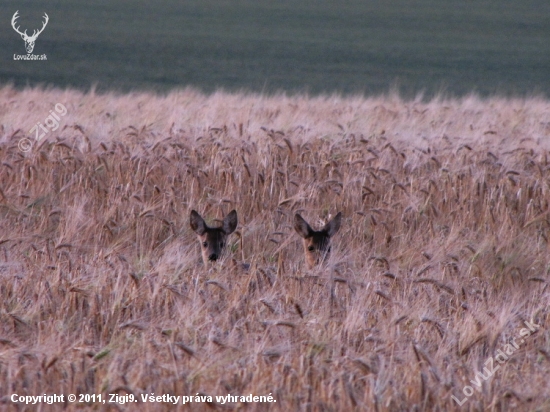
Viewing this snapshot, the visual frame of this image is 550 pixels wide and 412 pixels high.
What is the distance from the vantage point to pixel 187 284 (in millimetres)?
5191

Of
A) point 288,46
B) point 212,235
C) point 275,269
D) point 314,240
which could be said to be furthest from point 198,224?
point 288,46

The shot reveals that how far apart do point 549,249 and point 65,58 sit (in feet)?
140

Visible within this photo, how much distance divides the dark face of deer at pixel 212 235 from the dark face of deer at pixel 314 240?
1.57ft

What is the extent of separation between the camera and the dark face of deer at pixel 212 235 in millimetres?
5809

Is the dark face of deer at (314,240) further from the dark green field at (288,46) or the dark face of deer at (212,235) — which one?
the dark green field at (288,46)

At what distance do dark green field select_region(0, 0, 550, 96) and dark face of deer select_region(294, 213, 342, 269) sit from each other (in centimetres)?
2331

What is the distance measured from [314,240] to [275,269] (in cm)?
31

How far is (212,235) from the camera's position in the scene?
19.2 feet

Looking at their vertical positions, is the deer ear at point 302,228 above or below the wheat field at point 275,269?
above

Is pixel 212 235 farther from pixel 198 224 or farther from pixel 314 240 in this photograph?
pixel 314 240

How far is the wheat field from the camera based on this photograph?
3729 millimetres

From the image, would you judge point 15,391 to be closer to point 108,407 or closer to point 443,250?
point 108,407

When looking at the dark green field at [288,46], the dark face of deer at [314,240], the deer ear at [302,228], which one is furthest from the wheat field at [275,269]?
the dark green field at [288,46]

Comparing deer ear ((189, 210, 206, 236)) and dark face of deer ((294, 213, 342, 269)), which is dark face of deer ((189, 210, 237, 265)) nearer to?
deer ear ((189, 210, 206, 236))
